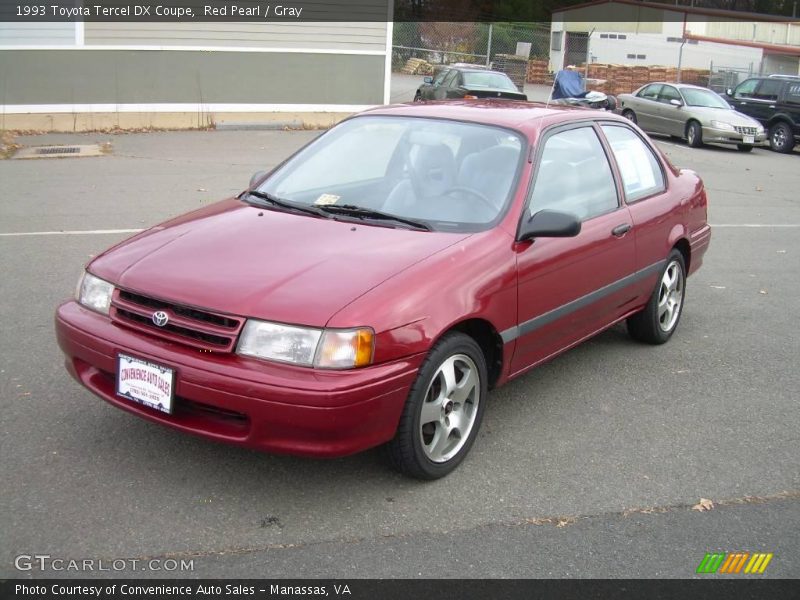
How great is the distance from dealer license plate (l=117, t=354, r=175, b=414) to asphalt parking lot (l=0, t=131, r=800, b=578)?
15.6 inches

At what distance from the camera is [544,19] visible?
56500 mm

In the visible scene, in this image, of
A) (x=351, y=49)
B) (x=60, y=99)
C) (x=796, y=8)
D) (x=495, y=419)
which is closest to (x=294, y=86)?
(x=351, y=49)

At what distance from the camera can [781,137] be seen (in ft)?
70.1

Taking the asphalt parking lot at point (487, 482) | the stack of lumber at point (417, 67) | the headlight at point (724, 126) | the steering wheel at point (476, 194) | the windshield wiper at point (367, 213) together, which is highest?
the stack of lumber at point (417, 67)

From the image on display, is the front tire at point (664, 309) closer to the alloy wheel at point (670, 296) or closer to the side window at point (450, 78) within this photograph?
the alloy wheel at point (670, 296)

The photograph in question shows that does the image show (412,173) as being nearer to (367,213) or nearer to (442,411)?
(367,213)

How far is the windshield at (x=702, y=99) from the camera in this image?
68.3 ft

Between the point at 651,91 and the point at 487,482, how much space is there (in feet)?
66.4

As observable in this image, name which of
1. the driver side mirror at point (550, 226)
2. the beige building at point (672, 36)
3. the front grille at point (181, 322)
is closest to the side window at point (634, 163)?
the driver side mirror at point (550, 226)

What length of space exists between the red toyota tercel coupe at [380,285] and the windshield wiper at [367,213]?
1 cm

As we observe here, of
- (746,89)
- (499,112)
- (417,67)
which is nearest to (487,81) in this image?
(746,89)

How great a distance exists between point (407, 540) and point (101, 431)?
1.70 m

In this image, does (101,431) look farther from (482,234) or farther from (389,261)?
(482,234)

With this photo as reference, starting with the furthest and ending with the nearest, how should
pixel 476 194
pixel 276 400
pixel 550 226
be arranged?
pixel 476 194
pixel 550 226
pixel 276 400
